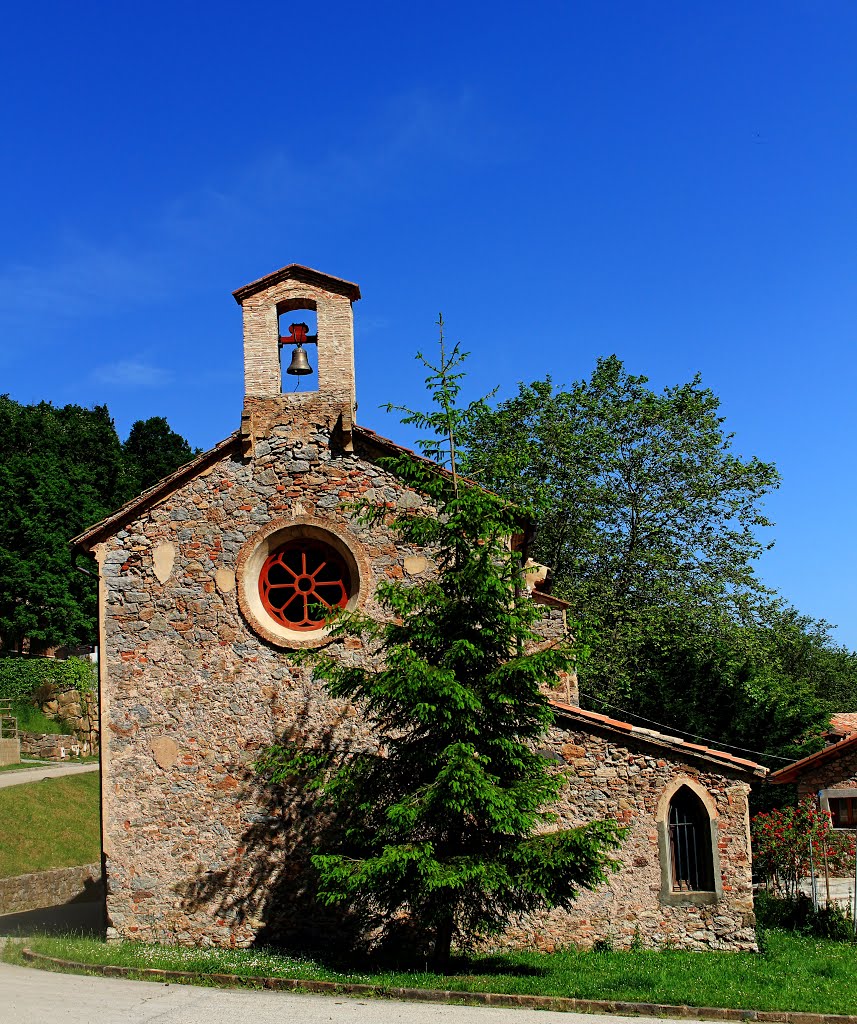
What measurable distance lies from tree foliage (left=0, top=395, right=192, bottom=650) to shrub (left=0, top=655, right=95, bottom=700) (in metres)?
5.28

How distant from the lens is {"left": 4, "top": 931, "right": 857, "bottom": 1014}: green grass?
1042 centimetres

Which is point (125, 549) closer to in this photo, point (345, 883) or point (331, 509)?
point (331, 509)

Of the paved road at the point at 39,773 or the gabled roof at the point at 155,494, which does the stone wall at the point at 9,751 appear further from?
the gabled roof at the point at 155,494

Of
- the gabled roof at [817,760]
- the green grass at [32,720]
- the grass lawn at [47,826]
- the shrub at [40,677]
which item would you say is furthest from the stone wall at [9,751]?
the gabled roof at [817,760]

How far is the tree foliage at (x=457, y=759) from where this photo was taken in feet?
36.7

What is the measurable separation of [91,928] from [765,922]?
10816 millimetres

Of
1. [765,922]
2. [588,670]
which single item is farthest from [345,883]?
[588,670]

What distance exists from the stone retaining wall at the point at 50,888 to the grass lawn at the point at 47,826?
1.06 meters

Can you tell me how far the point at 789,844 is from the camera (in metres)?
16.4

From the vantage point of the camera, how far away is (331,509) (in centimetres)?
1433

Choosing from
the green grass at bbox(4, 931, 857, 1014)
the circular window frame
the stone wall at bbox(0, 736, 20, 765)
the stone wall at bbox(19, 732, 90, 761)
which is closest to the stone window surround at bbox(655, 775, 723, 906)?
the green grass at bbox(4, 931, 857, 1014)

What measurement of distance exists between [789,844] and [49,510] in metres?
41.2

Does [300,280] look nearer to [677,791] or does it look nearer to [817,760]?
[677,791]

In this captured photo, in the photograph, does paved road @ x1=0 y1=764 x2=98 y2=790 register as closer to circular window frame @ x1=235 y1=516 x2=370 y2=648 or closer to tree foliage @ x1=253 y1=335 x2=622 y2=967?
circular window frame @ x1=235 y1=516 x2=370 y2=648
